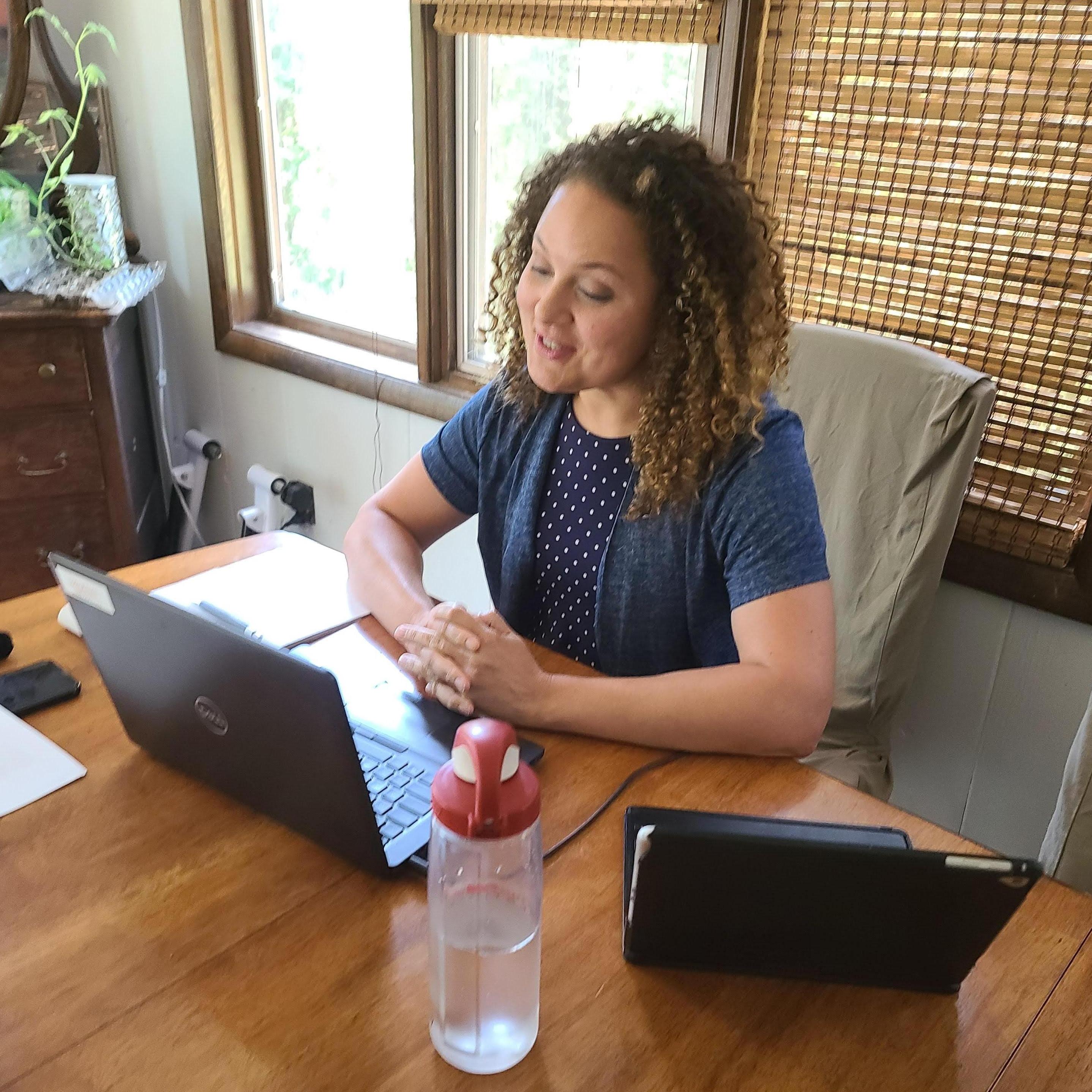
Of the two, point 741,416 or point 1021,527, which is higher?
point 741,416

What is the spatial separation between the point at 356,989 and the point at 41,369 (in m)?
1.93

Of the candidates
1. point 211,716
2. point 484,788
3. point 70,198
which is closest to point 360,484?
point 70,198

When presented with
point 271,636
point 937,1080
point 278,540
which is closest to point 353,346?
point 278,540

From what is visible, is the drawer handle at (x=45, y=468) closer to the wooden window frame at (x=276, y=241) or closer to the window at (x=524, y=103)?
the wooden window frame at (x=276, y=241)

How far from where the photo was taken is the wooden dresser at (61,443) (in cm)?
216

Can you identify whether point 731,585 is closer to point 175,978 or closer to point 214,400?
point 175,978

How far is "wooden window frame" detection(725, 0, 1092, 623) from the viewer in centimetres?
142

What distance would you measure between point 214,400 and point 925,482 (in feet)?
6.67

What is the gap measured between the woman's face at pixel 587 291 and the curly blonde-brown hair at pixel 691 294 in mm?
18

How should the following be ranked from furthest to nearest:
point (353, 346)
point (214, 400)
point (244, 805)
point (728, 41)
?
point (214, 400)
point (353, 346)
point (728, 41)
point (244, 805)

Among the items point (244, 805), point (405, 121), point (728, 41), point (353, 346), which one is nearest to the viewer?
point (244, 805)

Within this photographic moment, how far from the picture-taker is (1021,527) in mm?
1456

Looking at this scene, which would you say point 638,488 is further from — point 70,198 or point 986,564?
point 70,198

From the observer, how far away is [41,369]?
86.2 inches
